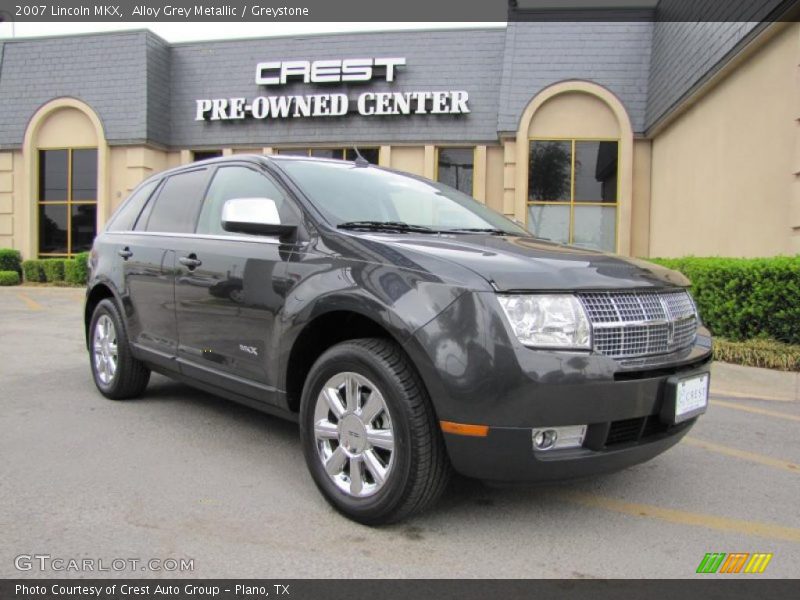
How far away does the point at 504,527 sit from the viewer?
3018mm

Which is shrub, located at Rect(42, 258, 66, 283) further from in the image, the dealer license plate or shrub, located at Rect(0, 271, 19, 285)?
the dealer license plate

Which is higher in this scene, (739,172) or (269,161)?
(739,172)

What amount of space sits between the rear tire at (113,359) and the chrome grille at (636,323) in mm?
3579

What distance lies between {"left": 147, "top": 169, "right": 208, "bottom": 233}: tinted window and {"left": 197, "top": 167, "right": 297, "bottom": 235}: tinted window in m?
0.14

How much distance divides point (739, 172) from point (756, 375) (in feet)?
15.4

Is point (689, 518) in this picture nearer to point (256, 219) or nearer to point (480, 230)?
point (480, 230)

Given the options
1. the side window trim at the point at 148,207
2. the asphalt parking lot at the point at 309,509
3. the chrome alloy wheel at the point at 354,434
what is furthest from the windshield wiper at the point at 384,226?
the side window trim at the point at 148,207

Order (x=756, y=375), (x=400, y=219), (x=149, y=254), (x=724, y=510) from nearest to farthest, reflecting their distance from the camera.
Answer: (x=724, y=510) → (x=400, y=219) → (x=149, y=254) → (x=756, y=375)

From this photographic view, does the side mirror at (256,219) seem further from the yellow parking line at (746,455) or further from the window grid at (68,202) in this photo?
the window grid at (68,202)

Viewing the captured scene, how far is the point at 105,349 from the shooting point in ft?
17.3

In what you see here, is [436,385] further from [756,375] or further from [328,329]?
[756,375]

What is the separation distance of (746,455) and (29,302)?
13427mm

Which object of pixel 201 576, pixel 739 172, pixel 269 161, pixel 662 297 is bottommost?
pixel 201 576

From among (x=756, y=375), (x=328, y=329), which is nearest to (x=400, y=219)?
(x=328, y=329)
